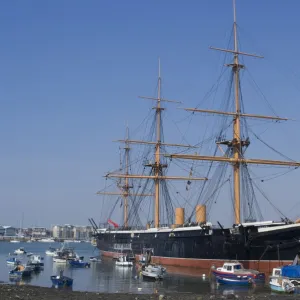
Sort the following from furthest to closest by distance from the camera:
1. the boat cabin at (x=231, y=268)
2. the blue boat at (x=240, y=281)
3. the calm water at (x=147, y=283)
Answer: the boat cabin at (x=231, y=268) < the blue boat at (x=240, y=281) < the calm water at (x=147, y=283)

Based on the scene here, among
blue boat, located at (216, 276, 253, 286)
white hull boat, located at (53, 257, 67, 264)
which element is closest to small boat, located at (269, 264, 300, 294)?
blue boat, located at (216, 276, 253, 286)

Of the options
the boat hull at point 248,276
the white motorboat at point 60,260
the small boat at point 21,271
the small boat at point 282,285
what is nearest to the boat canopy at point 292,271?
the small boat at point 282,285

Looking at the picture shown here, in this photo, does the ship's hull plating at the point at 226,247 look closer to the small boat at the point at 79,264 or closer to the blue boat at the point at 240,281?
the blue boat at the point at 240,281

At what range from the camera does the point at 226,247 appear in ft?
167

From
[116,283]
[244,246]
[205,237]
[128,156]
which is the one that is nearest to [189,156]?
[205,237]

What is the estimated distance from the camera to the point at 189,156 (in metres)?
58.7

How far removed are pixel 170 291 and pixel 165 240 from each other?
2404cm

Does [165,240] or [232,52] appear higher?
[232,52]

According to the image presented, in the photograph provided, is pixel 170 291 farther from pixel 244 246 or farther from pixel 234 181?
pixel 234 181

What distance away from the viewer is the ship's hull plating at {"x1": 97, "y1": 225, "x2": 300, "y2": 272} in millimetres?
47281

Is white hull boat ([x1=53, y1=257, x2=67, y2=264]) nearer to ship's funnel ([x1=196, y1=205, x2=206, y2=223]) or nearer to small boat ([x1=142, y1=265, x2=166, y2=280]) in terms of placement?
ship's funnel ([x1=196, y1=205, x2=206, y2=223])

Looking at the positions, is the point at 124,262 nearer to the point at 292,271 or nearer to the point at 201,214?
the point at 201,214

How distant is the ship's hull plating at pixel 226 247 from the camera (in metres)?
47.3

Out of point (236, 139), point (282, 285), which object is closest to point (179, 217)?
point (236, 139)
